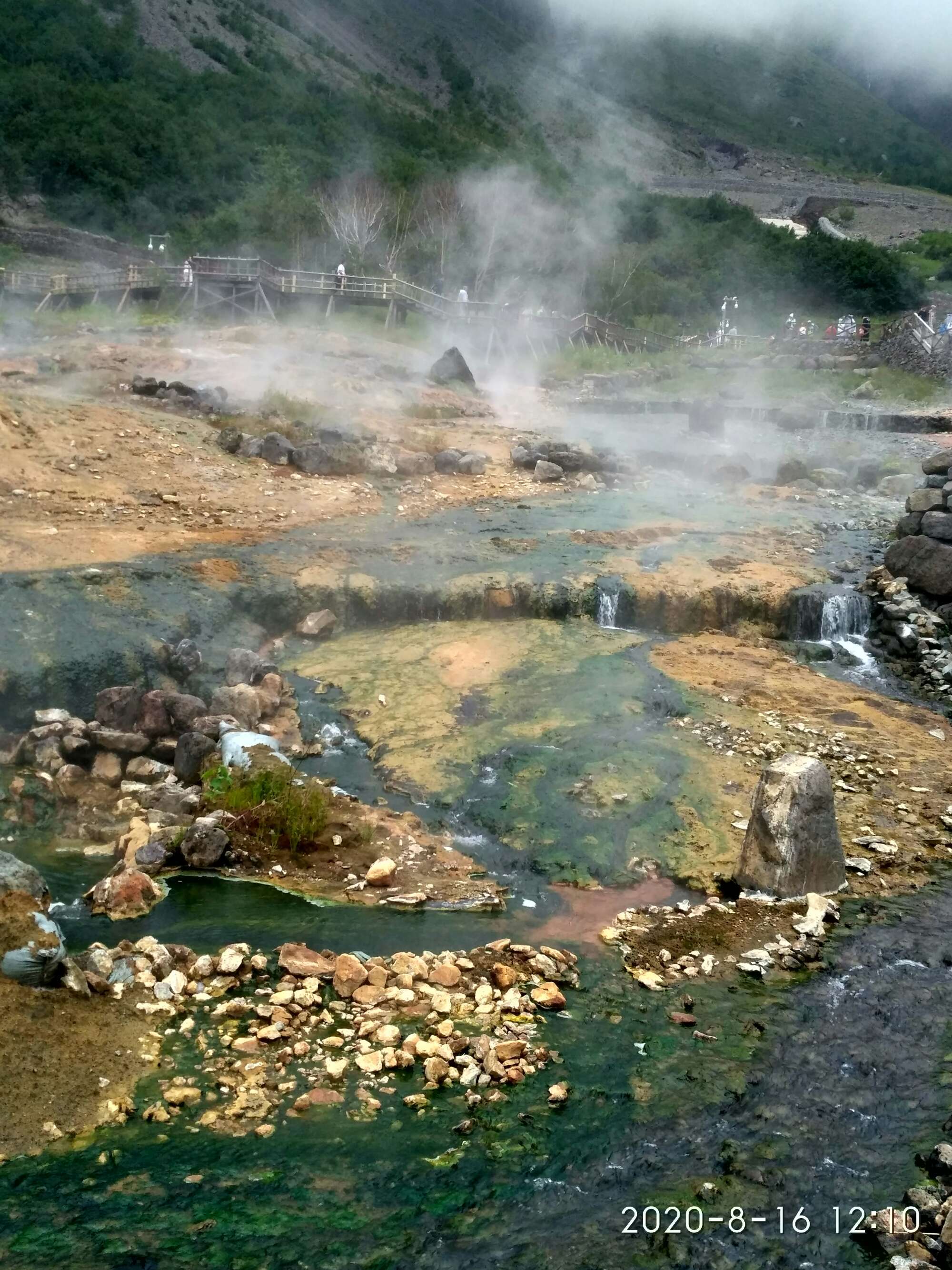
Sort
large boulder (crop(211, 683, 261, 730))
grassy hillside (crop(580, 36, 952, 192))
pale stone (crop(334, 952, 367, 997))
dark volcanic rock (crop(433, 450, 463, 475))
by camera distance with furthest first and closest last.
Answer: grassy hillside (crop(580, 36, 952, 192)), dark volcanic rock (crop(433, 450, 463, 475)), large boulder (crop(211, 683, 261, 730)), pale stone (crop(334, 952, 367, 997))

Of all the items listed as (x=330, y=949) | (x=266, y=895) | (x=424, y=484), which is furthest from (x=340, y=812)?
(x=424, y=484)

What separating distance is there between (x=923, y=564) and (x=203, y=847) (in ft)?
31.1

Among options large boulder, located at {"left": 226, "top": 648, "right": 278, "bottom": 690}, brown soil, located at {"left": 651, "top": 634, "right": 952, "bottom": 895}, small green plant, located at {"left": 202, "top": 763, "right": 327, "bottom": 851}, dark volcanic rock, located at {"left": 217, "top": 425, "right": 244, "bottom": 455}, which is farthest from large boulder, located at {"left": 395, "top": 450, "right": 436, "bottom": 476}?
small green plant, located at {"left": 202, "top": 763, "right": 327, "bottom": 851}

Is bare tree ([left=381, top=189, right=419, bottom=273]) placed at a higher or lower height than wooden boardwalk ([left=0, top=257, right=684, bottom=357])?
higher

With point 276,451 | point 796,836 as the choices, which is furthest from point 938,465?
point 796,836

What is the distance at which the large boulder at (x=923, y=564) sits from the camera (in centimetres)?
1277

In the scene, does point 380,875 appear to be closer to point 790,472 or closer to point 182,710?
point 182,710

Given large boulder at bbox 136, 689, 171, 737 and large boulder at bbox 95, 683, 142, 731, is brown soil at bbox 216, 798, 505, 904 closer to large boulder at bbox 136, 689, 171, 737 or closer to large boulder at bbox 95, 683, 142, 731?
large boulder at bbox 136, 689, 171, 737

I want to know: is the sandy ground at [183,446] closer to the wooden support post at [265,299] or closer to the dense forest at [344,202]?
the wooden support post at [265,299]

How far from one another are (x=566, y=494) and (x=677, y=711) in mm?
7417

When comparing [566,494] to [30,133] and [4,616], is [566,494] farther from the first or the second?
[30,133]

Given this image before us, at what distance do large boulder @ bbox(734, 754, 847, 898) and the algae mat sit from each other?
43 centimetres

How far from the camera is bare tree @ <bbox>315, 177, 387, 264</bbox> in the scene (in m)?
36.3

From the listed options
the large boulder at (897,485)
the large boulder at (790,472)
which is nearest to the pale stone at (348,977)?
the large boulder at (790,472)
